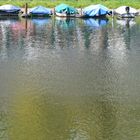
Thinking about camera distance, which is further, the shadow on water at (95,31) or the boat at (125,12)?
the boat at (125,12)

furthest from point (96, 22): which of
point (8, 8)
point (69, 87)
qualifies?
point (69, 87)

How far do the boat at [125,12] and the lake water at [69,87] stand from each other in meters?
30.2

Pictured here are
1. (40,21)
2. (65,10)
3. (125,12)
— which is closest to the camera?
(40,21)

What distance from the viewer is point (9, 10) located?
100 m

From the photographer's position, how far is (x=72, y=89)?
38375 millimetres

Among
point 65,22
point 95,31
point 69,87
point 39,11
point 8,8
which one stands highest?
point 8,8

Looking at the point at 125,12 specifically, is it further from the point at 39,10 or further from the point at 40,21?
the point at 40,21

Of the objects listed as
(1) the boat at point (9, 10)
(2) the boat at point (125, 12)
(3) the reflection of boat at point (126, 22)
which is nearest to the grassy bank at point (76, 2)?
(2) the boat at point (125, 12)

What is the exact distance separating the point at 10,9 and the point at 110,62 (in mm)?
53424

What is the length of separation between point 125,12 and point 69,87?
66.2 metres

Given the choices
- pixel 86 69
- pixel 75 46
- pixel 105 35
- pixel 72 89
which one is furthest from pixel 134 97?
pixel 105 35

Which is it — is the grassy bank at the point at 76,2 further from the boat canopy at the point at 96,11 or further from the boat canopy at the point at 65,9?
the boat canopy at the point at 96,11

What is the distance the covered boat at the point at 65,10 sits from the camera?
100938 millimetres

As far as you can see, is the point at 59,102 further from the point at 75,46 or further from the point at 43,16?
the point at 43,16
